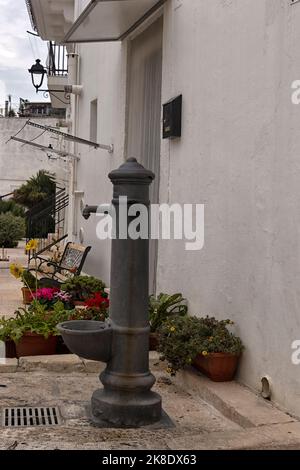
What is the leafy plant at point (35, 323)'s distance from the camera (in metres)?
5.20

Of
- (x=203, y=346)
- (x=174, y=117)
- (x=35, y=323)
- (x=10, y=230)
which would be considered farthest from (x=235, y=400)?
(x=10, y=230)

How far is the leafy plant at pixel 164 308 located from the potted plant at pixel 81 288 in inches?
68.7

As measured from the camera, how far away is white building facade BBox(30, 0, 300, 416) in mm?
3896

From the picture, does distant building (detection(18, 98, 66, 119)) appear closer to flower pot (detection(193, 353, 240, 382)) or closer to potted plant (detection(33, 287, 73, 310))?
potted plant (detection(33, 287, 73, 310))

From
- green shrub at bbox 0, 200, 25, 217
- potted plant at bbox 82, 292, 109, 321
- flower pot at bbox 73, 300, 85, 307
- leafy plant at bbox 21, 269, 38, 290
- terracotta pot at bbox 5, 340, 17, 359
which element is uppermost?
green shrub at bbox 0, 200, 25, 217

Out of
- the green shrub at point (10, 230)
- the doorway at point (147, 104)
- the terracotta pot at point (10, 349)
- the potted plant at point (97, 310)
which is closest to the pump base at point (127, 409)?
the terracotta pot at point (10, 349)

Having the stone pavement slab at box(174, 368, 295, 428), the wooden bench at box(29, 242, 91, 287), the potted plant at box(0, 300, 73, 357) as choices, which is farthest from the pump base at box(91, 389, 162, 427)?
the wooden bench at box(29, 242, 91, 287)

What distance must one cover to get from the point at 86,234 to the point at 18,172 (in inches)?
974

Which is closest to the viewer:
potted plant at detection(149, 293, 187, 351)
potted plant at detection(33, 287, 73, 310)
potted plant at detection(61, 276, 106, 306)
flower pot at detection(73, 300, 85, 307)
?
potted plant at detection(149, 293, 187, 351)

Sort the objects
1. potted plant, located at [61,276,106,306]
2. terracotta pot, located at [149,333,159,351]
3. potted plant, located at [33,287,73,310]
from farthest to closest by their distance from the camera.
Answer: potted plant, located at [61,276,106,306]
potted plant, located at [33,287,73,310]
terracotta pot, located at [149,333,159,351]

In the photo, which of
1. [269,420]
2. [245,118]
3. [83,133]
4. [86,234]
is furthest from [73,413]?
[83,133]

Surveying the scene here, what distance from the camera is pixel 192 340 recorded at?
4.53m

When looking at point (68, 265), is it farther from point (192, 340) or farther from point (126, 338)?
point (126, 338)

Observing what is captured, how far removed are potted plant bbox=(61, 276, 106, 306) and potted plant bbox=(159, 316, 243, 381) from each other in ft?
8.95
